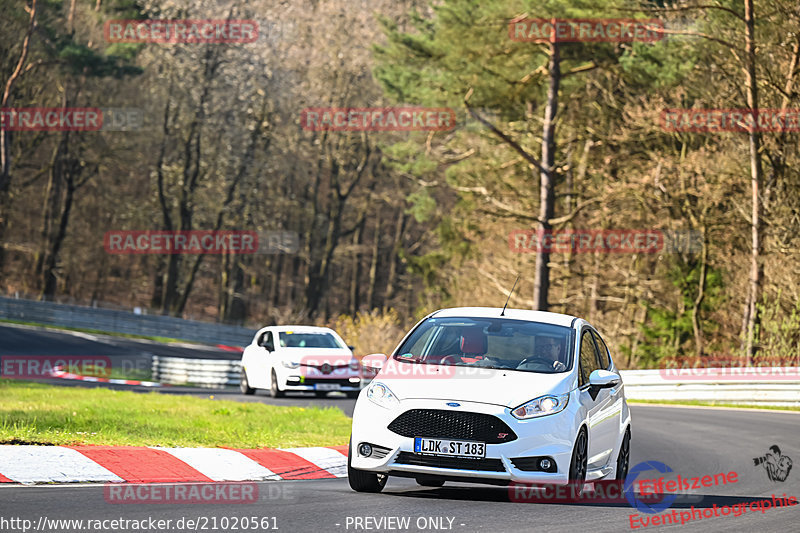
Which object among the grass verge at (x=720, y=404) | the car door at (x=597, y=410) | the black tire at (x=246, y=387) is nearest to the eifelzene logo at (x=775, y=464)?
the car door at (x=597, y=410)

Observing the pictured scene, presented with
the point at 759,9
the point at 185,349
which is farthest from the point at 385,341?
the point at 759,9

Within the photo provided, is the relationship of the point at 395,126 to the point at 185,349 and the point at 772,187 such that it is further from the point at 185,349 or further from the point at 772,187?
the point at 772,187

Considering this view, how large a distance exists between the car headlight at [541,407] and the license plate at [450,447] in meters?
0.39

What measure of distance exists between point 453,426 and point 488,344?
58.8 inches

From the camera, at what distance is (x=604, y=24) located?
38.2 metres

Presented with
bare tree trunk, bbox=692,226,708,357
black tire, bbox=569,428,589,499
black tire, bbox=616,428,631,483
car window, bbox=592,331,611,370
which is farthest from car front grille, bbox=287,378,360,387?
bare tree trunk, bbox=692,226,708,357

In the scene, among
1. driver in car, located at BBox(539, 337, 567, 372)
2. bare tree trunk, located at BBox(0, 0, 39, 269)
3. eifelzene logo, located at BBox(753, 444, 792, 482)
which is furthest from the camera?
bare tree trunk, located at BBox(0, 0, 39, 269)

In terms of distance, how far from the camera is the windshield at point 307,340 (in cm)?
2673

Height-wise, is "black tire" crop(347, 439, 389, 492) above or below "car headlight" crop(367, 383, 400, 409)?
below

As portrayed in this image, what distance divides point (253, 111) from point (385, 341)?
68.2 ft

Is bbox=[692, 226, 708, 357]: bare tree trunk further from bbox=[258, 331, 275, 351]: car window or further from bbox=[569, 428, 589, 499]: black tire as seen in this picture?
bbox=[569, 428, 589, 499]: black tire

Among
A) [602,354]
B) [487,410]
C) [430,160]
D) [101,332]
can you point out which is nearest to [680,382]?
[602,354]

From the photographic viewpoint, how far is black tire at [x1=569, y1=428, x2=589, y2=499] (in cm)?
919

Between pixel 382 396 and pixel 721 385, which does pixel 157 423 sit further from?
pixel 721 385
